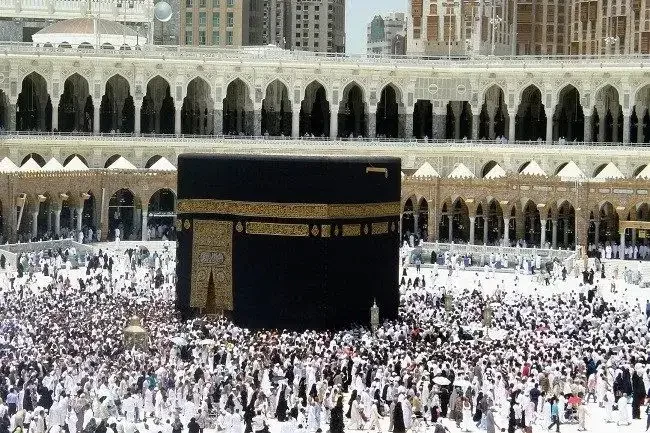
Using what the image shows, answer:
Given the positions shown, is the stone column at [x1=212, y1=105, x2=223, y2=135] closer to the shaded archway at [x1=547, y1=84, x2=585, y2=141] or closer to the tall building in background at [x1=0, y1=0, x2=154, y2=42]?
the shaded archway at [x1=547, y1=84, x2=585, y2=141]

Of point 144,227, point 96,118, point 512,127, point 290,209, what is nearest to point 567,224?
point 512,127

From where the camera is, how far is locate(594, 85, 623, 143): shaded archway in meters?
51.9

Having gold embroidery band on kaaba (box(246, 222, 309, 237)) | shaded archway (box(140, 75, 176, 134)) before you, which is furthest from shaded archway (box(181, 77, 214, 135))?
gold embroidery band on kaaba (box(246, 222, 309, 237))

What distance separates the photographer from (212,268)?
101 ft

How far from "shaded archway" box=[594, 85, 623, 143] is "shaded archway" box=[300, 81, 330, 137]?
1102 centimetres

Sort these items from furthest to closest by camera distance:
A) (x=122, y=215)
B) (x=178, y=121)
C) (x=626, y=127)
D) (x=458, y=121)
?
(x=458, y=121) → (x=178, y=121) → (x=122, y=215) → (x=626, y=127)

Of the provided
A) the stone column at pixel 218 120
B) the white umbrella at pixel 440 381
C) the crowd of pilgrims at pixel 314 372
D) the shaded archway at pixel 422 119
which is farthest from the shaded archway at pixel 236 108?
the white umbrella at pixel 440 381

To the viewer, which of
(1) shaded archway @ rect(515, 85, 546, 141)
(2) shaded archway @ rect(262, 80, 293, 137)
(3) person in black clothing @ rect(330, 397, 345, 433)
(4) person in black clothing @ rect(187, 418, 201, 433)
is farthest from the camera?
(2) shaded archway @ rect(262, 80, 293, 137)

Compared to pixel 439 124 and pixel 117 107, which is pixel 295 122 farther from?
pixel 117 107

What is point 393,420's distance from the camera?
22406mm

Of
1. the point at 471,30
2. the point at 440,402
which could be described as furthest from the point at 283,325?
the point at 471,30

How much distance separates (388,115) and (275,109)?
468cm

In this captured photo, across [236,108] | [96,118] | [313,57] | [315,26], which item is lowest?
[96,118]

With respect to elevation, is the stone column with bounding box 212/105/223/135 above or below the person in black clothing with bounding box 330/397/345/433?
above
